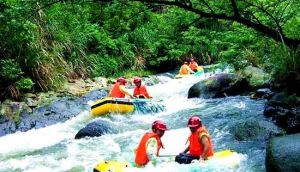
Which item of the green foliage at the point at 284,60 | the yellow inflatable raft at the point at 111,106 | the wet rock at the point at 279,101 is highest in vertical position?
the green foliage at the point at 284,60

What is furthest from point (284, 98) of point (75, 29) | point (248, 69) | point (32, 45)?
point (75, 29)

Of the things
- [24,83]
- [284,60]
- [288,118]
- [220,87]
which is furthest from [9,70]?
[288,118]

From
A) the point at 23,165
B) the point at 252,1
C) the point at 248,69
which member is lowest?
the point at 23,165

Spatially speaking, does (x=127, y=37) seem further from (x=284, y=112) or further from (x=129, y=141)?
(x=284, y=112)

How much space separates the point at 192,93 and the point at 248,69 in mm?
1842

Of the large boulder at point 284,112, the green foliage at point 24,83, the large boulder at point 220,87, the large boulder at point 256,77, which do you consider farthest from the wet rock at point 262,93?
the green foliage at point 24,83

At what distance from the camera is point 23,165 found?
8516 mm

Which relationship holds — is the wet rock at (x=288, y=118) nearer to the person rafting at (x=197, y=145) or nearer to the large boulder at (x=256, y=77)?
the person rafting at (x=197, y=145)

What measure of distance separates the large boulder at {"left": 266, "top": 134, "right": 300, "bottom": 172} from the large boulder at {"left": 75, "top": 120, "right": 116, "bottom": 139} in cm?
457

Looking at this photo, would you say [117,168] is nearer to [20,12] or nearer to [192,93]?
[20,12]

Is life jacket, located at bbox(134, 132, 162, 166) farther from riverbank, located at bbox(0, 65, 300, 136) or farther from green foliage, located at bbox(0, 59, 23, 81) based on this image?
green foliage, located at bbox(0, 59, 23, 81)

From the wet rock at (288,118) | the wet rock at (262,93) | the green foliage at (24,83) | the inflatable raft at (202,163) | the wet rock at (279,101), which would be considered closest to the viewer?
the inflatable raft at (202,163)

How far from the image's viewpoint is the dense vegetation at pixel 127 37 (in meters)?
7.65

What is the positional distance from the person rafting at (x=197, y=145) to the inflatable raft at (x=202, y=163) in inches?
4.4
